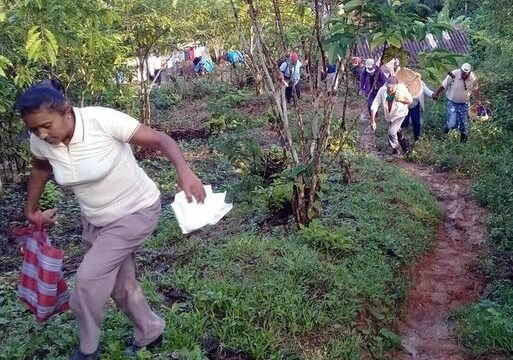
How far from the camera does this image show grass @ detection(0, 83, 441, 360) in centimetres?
372

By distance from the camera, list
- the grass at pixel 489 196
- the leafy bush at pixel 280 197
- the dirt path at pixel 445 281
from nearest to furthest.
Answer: the grass at pixel 489 196 < the dirt path at pixel 445 281 < the leafy bush at pixel 280 197

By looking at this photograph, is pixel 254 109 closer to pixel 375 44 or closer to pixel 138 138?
pixel 375 44

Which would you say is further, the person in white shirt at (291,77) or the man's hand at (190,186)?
the person in white shirt at (291,77)

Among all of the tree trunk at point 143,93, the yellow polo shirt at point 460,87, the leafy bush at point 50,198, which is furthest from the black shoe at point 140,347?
the tree trunk at point 143,93

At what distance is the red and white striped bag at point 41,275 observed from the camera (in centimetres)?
314

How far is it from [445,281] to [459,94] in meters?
5.19

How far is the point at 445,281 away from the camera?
5781mm

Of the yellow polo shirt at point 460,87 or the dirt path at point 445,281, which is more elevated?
the yellow polo shirt at point 460,87

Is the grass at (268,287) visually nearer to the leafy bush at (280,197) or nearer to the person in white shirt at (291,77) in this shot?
the leafy bush at (280,197)

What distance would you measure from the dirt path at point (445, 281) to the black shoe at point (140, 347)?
1926 mm

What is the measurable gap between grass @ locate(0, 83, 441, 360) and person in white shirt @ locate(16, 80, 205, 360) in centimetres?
53

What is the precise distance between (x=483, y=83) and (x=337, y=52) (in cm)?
1014

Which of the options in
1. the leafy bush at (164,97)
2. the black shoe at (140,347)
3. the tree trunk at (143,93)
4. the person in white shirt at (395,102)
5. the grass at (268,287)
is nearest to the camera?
the black shoe at (140,347)

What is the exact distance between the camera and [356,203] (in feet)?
21.9
